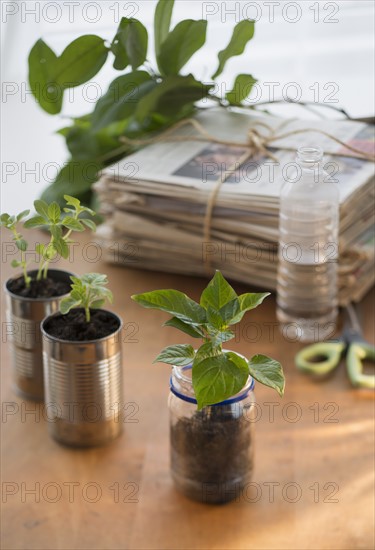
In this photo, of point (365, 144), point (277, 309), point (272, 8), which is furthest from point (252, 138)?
point (272, 8)

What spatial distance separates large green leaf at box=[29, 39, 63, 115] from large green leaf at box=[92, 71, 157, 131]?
0.07 metres

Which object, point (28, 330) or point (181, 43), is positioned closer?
point (28, 330)

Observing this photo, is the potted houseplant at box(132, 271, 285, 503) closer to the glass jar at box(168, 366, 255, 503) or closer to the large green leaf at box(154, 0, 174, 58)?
the glass jar at box(168, 366, 255, 503)

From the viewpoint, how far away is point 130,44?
136 centimetres

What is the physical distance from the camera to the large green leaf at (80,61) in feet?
4.50

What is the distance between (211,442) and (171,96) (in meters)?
0.70

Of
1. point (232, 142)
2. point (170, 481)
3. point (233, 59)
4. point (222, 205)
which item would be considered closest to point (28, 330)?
point (170, 481)

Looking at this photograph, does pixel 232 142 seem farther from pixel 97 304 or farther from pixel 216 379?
pixel 216 379

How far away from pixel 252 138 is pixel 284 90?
0.73 metres

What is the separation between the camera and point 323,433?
99 centimetres

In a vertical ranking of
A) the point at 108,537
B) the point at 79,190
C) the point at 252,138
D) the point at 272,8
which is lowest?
the point at 108,537

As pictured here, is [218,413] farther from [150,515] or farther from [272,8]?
[272,8]

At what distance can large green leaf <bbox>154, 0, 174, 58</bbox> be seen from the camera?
4.52 ft

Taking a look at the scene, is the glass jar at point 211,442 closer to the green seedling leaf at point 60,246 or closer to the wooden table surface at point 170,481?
the wooden table surface at point 170,481
